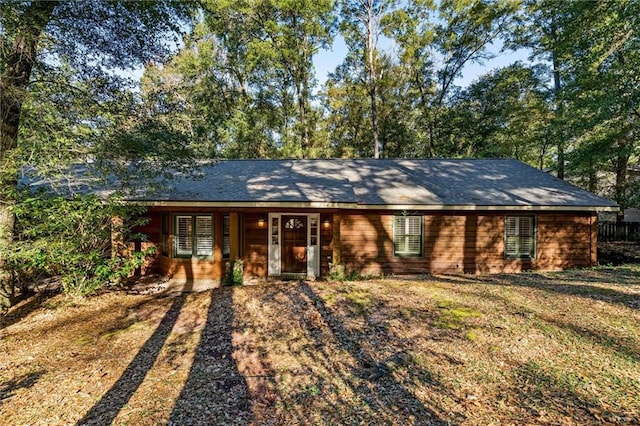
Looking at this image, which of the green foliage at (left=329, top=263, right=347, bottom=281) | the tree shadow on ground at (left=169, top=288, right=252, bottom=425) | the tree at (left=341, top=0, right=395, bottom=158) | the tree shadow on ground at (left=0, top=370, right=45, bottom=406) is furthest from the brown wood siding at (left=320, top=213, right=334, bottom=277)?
the tree at (left=341, top=0, right=395, bottom=158)

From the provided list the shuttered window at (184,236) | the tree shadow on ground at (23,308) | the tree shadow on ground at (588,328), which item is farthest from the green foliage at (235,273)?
the tree shadow on ground at (588,328)

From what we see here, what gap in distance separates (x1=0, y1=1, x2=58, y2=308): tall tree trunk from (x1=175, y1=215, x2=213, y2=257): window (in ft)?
12.1

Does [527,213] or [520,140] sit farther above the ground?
[520,140]

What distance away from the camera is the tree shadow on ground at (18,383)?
3.80m

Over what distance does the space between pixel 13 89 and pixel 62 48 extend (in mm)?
1250

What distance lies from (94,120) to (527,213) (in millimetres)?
11692

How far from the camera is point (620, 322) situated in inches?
200

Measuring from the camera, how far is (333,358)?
13.9 ft

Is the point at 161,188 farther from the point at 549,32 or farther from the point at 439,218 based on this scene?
the point at 549,32

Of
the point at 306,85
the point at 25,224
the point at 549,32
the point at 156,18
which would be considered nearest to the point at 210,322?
the point at 25,224

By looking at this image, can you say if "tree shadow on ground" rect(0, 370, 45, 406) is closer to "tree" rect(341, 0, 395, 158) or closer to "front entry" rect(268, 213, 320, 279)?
"front entry" rect(268, 213, 320, 279)

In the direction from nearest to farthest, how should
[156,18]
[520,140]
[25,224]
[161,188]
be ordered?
[25,224] → [156,18] → [161,188] → [520,140]

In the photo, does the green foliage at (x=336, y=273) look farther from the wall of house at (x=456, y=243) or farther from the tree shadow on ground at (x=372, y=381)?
the tree shadow on ground at (x=372, y=381)

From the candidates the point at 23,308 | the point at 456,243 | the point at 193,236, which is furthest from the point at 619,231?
the point at 23,308
